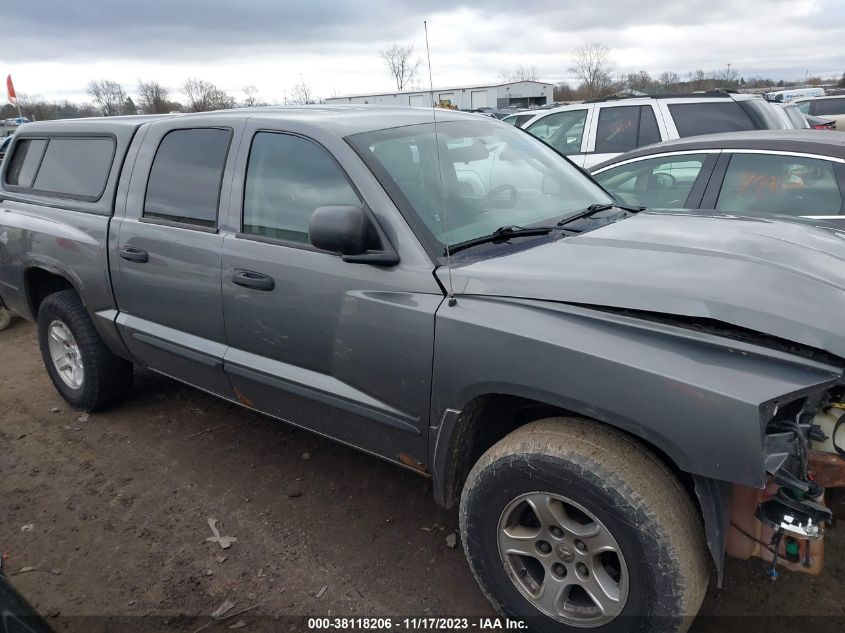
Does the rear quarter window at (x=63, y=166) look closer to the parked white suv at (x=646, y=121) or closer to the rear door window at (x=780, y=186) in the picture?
the rear door window at (x=780, y=186)

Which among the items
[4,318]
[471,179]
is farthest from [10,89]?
[471,179]

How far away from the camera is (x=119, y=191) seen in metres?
3.78

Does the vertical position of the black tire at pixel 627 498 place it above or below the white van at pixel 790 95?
below

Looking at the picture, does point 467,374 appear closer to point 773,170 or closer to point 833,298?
point 833,298

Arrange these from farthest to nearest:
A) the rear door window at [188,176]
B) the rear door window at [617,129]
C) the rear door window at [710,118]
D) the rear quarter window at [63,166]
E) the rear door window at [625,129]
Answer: the rear door window at [617,129], the rear door window at [625,129], the rear door window at [710,118], the rear quarter window at [63,166], the rear door window at [188,176]

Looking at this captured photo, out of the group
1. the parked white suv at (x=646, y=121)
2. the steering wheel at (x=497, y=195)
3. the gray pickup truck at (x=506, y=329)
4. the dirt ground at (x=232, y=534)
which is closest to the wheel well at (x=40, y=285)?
the gray pickup truck at (x=506, y=329)

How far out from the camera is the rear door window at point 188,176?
3270mm

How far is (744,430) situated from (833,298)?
0.64m

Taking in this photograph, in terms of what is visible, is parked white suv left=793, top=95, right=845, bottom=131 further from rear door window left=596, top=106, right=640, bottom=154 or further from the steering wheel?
the steering wheel

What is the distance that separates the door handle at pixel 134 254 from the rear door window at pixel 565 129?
597 centimetres

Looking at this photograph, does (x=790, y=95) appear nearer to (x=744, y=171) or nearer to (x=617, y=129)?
(x=617, y=129)

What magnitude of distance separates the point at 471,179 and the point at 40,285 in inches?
134

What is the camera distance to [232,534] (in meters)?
3.13

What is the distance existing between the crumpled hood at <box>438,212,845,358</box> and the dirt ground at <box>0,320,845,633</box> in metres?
1.30
